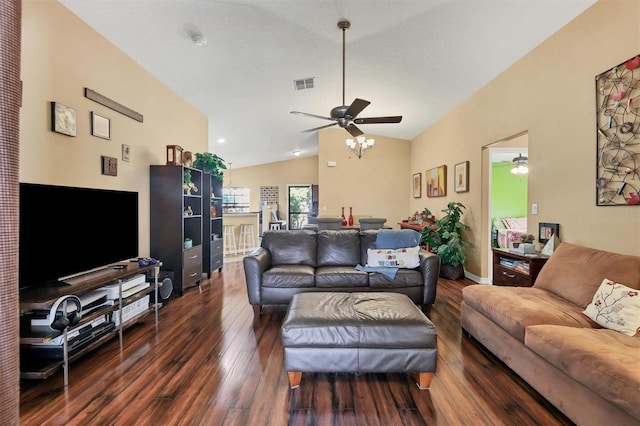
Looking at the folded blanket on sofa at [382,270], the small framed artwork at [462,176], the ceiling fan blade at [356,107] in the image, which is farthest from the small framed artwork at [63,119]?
the small framed artwork at [462,176]

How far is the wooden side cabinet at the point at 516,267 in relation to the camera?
3025mm

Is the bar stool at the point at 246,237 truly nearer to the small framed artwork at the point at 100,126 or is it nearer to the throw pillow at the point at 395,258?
the small framed artwork at the point at 100,126

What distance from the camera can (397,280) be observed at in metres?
3.43

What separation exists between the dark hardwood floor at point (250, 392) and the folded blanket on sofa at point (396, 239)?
1192mm

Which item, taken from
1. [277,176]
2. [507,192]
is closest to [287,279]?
[507,192]

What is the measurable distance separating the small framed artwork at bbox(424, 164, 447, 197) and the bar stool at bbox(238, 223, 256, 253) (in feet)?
14.9

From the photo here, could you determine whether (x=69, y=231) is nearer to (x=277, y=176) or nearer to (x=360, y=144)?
(x=360, y=144)

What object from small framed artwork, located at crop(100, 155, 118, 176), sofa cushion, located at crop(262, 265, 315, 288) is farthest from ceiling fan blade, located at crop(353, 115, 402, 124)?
small framed artwork, located at crop(100, 155, 118, 176)

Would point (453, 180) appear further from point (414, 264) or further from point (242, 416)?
point (242, 416)

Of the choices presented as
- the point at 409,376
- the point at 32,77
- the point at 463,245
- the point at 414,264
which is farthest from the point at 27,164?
the point at 463,245

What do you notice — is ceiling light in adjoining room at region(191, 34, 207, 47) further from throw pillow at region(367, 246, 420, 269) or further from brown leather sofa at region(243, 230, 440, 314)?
throw pillow at region(367, 246, 420, 269)

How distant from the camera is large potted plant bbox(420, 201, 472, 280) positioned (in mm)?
4824

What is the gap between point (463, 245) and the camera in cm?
488

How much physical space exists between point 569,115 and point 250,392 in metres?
3.71
